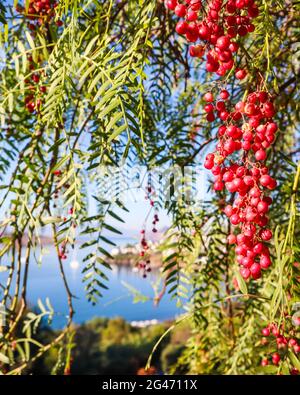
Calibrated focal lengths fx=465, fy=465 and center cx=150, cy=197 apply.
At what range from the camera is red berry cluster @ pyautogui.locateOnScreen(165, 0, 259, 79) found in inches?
22.0

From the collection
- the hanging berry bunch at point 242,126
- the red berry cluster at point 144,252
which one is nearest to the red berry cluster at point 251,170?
the hanging berry bunch at point 242,126

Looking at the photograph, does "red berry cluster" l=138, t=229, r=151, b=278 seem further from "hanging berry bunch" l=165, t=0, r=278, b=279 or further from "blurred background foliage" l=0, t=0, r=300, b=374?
"hanging berry bunch" l=165, t=0, r=278, b=279

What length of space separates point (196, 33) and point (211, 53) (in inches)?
1.3

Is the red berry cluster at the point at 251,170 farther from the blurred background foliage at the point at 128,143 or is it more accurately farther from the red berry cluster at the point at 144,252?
the red berry cluster at the point at 144,252

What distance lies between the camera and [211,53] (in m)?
0.58

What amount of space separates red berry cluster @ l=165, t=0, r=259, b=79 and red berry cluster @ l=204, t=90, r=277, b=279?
0.20 ft

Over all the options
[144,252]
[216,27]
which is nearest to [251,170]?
[216,27]

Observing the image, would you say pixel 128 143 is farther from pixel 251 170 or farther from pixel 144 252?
pixel 144 252

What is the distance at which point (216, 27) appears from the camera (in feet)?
1.86

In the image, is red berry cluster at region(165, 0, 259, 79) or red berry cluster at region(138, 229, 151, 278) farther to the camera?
red berry cluster at region(138, 229, 151, 278)

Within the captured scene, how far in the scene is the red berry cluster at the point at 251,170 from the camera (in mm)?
564

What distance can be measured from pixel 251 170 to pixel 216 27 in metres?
0.18

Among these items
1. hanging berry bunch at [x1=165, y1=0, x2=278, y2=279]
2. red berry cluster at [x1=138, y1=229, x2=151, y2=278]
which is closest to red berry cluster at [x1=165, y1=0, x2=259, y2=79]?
hanging berry bunch at [x1=165, y1=0, x2=278, y2=279]

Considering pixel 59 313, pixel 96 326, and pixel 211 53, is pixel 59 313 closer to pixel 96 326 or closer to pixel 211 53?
pixel 211 53
